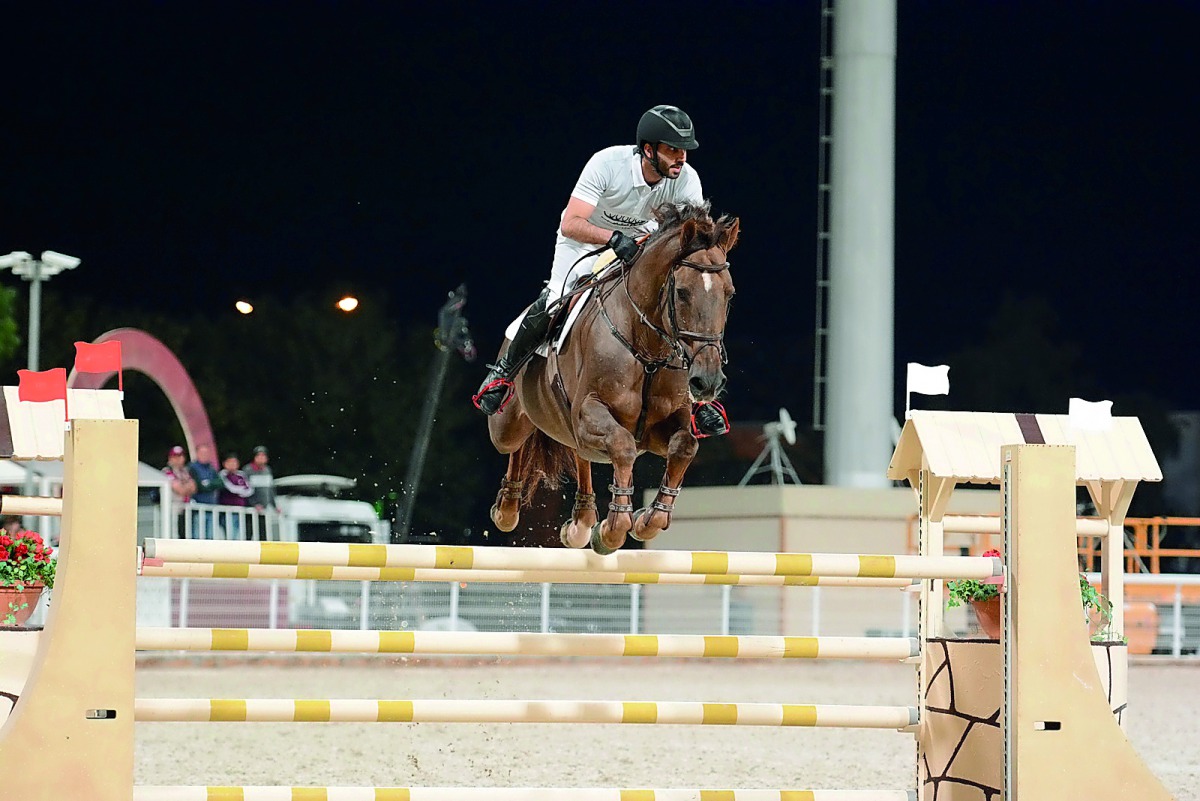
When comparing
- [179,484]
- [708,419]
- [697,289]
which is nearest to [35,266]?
Result: [179,484]

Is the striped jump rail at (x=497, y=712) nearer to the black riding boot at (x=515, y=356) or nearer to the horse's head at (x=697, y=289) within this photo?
the horse's head at (x=697, y=289)

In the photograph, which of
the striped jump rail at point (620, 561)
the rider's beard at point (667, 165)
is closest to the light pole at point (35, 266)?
the rider's beard at point (667, 165)

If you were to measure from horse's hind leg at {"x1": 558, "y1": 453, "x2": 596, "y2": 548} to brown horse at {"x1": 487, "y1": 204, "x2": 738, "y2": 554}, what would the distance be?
336 mm

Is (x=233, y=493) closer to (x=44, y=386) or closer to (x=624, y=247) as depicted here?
(x=44, y=386)

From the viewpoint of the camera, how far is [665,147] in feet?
15.4

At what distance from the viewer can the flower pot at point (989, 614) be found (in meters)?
4.62

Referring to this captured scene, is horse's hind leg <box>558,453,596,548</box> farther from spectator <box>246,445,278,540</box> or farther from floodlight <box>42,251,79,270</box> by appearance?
floodlight <box>42,251,79,270</box>

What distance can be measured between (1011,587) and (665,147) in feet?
6.04

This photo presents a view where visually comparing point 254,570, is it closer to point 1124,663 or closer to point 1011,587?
point 1011,587

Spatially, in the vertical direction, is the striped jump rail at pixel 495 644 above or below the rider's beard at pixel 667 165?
below

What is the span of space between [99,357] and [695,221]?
1.77m

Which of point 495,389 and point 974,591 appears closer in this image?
point 974,591

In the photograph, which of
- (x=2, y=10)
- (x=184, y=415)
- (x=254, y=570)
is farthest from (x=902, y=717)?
(x=2, y=10)

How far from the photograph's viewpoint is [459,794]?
3568 millimetres
